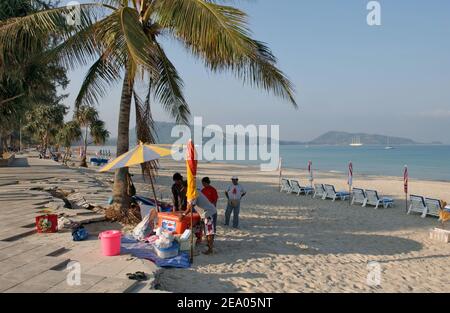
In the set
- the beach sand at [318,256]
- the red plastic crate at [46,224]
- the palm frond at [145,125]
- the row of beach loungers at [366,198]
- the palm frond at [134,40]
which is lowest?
the beach sand at [318,256]

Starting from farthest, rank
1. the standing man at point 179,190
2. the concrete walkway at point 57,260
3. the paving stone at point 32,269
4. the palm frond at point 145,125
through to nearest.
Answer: the palm frond at point 145,125 → the standing man at point 179,190 → the paving stone at point 32,269 → the concrete walkway at point 57,260

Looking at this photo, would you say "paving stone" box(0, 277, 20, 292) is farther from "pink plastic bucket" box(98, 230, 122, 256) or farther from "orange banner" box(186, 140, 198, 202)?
"orange banner" box(186, 140, 198, 202)

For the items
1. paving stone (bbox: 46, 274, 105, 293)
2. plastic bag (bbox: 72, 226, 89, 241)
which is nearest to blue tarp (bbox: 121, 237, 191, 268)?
plastic bag (bbox: 72, 226, 89, 241)

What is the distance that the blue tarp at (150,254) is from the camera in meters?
6.27

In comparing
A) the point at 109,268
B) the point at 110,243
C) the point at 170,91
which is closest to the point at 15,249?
the point at 110,243

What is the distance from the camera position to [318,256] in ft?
25.9

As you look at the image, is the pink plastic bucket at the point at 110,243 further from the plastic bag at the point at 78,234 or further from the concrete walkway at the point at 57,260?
the plastic bag at the point at 78,234

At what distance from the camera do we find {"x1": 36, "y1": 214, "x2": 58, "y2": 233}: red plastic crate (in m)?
7.64

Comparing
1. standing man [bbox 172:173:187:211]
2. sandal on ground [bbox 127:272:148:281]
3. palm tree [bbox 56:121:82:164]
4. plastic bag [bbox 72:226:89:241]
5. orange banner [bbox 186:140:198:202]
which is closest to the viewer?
sandal on ground [bbox 127:272:148:281]

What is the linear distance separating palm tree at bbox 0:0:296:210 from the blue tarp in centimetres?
252

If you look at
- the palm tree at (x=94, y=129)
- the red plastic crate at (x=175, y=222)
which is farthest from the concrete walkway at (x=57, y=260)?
the palm tree at (x=94, y=129)
